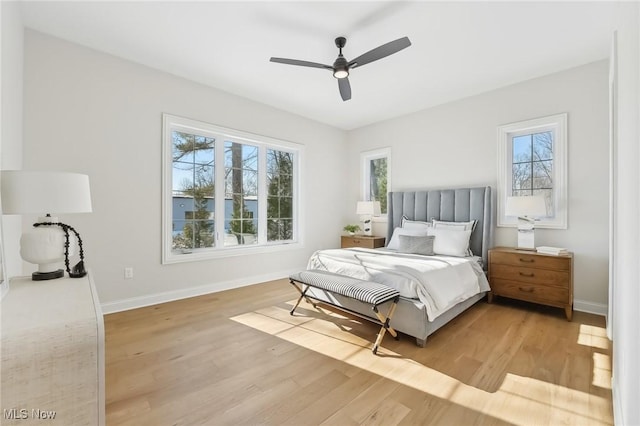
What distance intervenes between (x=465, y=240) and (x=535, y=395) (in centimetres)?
212

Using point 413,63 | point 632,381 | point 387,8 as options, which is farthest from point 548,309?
point 387,8

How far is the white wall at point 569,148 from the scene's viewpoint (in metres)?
3.12

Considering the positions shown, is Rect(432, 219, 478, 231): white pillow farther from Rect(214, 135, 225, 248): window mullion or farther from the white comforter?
Rect(214, 135, 225, 248): window mullion

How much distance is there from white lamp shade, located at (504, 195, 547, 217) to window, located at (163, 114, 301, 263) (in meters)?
3.20

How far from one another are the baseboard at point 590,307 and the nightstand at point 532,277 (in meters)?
0.44

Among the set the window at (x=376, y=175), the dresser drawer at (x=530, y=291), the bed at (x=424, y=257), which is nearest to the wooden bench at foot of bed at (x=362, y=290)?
the bed at (x=424, y=257)

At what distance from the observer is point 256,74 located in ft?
11.5

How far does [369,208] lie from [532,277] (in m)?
2.43

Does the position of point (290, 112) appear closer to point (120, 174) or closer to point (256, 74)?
point (256, 74)

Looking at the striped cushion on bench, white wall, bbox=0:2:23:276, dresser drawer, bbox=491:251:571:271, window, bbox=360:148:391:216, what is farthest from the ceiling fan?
dresser drawer, bbox=491:251:571:271

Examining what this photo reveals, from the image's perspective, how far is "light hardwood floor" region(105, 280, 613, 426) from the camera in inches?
62.9

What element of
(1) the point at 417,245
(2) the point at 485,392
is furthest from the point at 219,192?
(2) the point at 485,392

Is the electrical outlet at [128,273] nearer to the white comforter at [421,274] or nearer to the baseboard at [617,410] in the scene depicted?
the white comforter at [421,274]

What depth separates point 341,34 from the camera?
2.73 m
